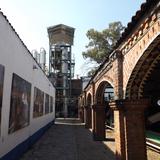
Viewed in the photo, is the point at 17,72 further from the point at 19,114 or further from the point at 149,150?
the point at 149,150

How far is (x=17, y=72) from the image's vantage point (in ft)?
30.6

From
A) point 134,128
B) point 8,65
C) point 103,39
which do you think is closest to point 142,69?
point 134,128

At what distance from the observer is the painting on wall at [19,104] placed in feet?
28.5

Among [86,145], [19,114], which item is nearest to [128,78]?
[19,114]

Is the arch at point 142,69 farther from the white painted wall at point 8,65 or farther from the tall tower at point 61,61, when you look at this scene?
the tall tower at point 61,61

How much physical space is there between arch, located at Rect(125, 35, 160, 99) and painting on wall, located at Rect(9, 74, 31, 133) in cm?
390

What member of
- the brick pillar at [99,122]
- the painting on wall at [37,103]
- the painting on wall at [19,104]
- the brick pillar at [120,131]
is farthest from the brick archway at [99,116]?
the brick pillar at [120,131]

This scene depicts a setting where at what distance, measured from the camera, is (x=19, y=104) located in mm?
9719

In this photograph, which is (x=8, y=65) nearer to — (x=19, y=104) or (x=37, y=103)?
(x=19, y=104)

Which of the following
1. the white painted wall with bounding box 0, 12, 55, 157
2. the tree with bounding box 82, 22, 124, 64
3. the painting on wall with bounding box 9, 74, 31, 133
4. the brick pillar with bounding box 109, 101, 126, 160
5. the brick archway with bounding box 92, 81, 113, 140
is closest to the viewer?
the white painted wall with bounding box 0, 12, 55, 157

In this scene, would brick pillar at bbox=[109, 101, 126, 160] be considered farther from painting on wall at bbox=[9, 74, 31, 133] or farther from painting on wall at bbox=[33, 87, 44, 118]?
painting on wall at bbox=[33, 87, 44, 118]

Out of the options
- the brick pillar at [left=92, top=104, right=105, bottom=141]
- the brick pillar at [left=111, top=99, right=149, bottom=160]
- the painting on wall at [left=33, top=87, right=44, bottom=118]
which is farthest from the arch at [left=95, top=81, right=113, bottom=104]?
the brick pillar at [left=111, top=99, right=149, bottom=160]

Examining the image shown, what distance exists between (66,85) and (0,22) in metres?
34.2

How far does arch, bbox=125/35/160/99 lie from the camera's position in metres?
5.73
